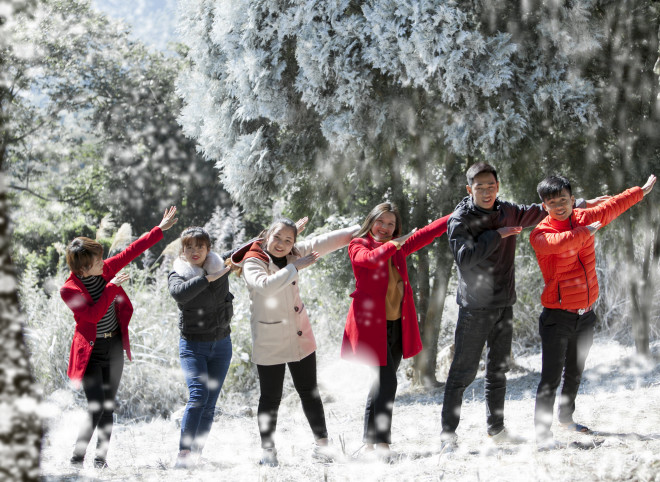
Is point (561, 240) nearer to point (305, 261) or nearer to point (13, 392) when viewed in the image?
point (305, 261)

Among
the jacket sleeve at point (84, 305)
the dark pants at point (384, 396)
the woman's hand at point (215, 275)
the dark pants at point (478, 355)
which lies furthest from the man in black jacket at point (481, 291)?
the jacket sleeve at point (84, 305)

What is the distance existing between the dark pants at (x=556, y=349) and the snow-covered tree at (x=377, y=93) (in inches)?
78.7

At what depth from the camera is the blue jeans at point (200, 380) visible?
12.2ft

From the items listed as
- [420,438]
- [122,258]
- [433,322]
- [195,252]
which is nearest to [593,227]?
[420,438]

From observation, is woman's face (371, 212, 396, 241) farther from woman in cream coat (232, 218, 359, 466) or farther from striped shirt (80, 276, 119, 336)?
striped shirt (80, 276, 119, 336)

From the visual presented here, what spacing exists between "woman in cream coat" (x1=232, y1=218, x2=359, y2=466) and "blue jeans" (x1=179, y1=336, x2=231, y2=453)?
287 mm

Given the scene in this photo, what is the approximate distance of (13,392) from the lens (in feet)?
5.99

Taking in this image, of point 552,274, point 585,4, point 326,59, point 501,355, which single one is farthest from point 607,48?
point 501,355

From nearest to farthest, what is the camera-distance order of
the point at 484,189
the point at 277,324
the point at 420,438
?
the point at 484,189, the point at 277,324, the point at 420,438

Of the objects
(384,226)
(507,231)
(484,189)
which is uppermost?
(484,189)

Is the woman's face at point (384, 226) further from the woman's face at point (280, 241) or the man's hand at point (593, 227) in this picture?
the man's hand at point (593, 227)

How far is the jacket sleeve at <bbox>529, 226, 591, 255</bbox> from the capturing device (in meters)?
3.45

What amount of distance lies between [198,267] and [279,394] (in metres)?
0.87

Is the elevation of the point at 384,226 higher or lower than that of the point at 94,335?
higher
